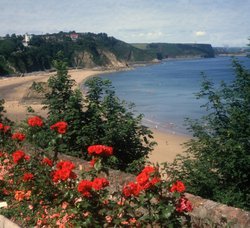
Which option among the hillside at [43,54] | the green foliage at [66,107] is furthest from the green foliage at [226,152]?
the hillside at [43,54]

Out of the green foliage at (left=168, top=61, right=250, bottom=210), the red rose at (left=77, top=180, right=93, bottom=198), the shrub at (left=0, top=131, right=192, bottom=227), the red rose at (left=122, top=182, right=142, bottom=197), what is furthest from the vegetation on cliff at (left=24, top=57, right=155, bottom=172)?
the red rose at (left=77, top=180, right=93, bottom=198)

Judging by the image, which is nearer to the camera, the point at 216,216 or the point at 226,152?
the point at 216,216

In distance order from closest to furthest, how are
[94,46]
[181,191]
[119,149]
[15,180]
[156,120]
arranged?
[181,191], [15,180], [119,149], [156,120], [94,46]

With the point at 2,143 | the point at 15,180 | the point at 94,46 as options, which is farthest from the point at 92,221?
the point at 94,46

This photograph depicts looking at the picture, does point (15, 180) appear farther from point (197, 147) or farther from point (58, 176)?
point (197, 147)

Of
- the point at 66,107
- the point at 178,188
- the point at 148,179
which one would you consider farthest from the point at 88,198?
the point at 66,107

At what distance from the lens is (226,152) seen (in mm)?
7551

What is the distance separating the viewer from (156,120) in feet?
127

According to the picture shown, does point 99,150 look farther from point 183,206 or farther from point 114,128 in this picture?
point 114,128

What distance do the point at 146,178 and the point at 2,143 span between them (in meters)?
4.03

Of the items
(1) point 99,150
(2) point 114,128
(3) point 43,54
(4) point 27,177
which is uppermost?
(1) point 99,150

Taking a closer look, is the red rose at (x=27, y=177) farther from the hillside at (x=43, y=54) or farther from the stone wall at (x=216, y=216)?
the hillside at (x=43, y=54)

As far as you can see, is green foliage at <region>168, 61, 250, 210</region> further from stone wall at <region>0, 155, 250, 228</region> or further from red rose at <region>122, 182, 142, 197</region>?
red rose at <region>122, 182, 142, 197</region>

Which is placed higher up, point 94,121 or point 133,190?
point 133,190
